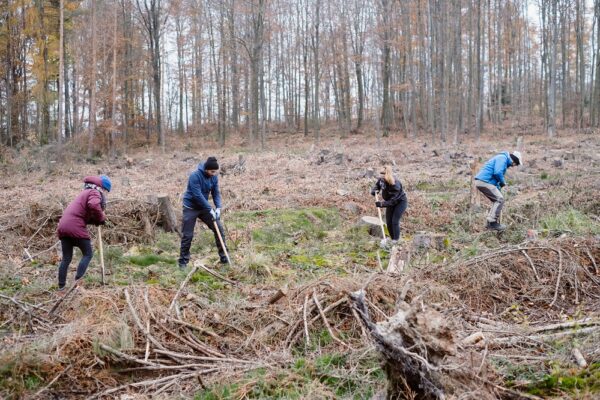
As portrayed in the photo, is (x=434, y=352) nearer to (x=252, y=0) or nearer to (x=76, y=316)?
(x=76, y=316)

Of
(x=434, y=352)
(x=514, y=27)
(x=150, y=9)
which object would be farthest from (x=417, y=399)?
(x=514, y=27)

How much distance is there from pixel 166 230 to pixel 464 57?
38.2 metres

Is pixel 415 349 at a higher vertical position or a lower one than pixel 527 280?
higher

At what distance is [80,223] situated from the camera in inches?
262

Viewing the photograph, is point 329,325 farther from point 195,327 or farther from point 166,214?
point 166,214

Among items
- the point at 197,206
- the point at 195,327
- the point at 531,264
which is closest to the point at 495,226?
the point at 531,264

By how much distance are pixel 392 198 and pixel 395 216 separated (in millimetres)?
419

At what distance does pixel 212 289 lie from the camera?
263 inches

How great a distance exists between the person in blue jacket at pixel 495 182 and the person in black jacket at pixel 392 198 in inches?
75.9

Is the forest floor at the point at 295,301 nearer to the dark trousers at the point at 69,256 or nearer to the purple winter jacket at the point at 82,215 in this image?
the dark trousers at the point at 69,256

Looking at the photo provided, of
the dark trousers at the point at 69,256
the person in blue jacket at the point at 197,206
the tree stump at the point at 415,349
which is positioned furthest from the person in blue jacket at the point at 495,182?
the dark trousers at the point at 69,256

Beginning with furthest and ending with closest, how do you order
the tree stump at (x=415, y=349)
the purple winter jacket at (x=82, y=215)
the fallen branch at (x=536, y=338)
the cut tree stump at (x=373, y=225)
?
1. the cut tree stump at (x=373, y=225)
2. the purple winter jacket at (x=82, y=215)
3. the fallen branch at (x=536, y=338)
4. the tree stump at (x=415, y=349)

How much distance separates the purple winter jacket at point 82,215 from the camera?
21.6 ft

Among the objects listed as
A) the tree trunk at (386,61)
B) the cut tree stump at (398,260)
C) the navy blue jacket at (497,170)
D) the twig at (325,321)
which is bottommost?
the twig at (325,321)
